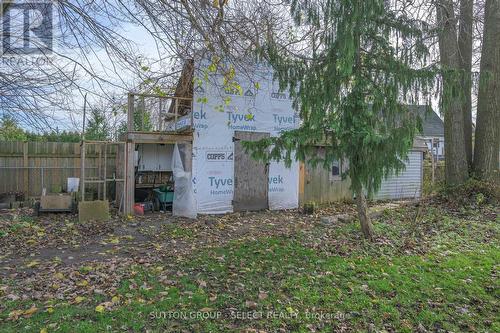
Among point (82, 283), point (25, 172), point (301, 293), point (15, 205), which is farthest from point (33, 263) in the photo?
point (25, 172)

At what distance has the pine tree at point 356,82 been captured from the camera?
18.4 feet

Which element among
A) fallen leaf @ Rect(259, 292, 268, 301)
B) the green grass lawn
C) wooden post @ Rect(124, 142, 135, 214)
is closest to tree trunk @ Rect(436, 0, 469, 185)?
the green grass lawn

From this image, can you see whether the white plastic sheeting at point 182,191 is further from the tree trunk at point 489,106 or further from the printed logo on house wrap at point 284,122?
the tree trunk at point 489,106

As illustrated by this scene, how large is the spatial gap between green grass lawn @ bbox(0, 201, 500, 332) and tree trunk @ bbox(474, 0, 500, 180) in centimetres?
427

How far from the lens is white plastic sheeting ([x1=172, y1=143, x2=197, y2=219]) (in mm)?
9766

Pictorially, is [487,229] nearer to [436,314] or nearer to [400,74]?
[400,74]

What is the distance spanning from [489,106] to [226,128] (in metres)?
7.34

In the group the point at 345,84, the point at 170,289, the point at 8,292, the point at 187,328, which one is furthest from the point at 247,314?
the point at 345,84

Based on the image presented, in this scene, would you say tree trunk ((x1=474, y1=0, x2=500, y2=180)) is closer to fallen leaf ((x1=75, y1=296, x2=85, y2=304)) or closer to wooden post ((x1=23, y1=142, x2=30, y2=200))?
fallen leaf ((x1=75, y1=296, x2=85, y2=304))

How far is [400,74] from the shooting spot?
5703 mm

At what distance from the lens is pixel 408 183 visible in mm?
14719

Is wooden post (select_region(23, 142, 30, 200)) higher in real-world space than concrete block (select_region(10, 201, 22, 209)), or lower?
higher

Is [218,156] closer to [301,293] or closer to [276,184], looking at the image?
[276,184]

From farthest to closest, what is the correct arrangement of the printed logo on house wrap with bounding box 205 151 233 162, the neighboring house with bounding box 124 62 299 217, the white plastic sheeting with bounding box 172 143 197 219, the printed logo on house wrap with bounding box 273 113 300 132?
the printed logo on house wrap with bounding box 273 113 300 132, the printed logo on house wrap with bounding box 205 151 233 162, the neighboring house with bounding box 124 62 299 217, the white plastic sheeting with bounding box 172 143 197 219
